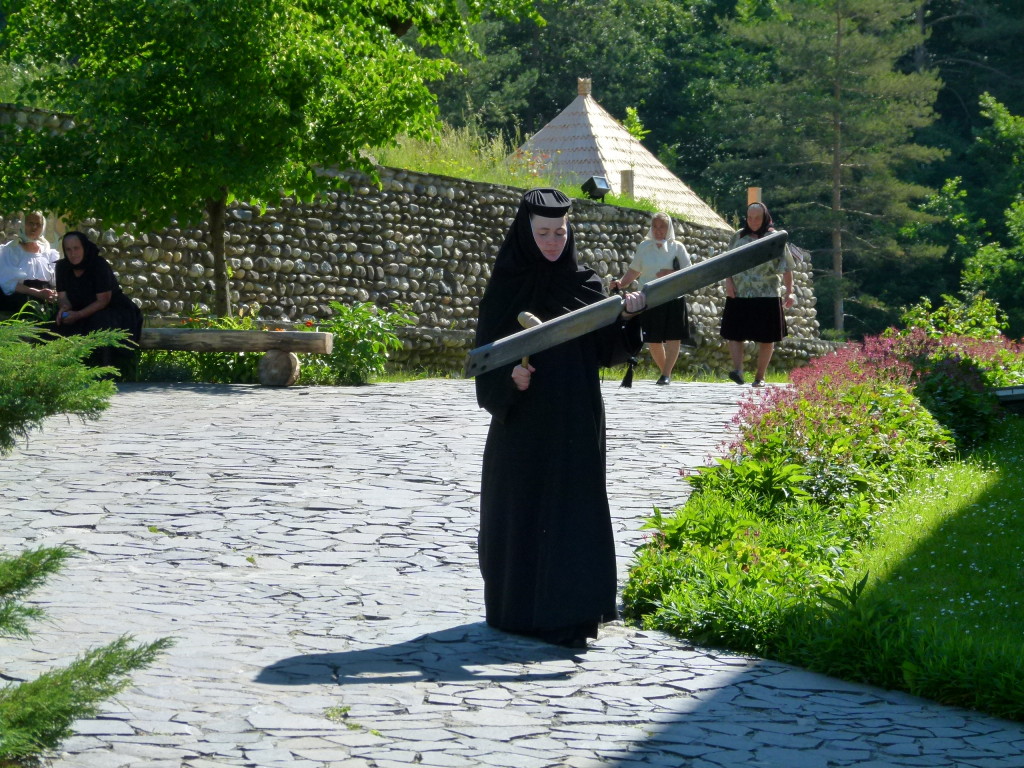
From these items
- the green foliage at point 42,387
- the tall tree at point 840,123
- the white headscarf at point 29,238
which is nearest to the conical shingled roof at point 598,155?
the tall tree at point 840,123

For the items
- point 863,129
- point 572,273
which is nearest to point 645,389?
point 572,273

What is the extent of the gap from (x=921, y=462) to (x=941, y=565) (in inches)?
106

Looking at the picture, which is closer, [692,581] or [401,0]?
[692,581]

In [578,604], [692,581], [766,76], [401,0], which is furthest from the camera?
[766,76]

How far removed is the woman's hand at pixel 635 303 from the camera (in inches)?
216

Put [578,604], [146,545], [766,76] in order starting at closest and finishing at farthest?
Answer: [578,604] < [146,545] < [766,76]

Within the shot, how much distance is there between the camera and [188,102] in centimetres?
1427

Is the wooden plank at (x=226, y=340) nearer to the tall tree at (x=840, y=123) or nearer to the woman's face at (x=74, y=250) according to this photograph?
the woman's face at (x=74, y=250)

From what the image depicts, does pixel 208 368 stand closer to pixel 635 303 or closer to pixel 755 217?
pixel 755 217

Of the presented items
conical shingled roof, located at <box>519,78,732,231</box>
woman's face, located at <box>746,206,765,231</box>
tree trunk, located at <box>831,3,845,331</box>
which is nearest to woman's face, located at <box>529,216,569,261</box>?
woman's face, located at <box>746,206,765,231</box>

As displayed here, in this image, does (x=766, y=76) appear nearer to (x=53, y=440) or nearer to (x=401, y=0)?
(x=401, y=0)

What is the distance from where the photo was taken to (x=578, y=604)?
17.9ft

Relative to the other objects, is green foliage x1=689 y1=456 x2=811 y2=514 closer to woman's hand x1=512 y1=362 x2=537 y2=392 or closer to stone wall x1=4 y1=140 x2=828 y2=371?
woman's hand x1=512 y1=362 x2=537 y2=392

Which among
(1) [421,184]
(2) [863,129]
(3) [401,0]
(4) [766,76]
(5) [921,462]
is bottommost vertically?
(5) [921,462]
